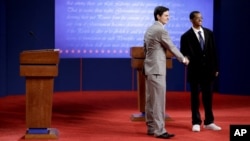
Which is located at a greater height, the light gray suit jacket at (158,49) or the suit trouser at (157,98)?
the light gray suit jacket at (158,49)

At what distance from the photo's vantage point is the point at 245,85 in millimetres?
9703

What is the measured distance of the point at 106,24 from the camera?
963 centimetres

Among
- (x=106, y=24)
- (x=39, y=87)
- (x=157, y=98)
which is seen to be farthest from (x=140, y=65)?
(x=106, y=24)

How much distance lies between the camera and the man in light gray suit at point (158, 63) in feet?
17.0

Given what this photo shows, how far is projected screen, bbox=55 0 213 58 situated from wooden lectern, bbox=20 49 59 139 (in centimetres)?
443

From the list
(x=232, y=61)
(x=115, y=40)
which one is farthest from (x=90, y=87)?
(x=232, y=61)

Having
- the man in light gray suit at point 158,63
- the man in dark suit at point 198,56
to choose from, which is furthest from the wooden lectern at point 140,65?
the man in light gray suit at point 158,63

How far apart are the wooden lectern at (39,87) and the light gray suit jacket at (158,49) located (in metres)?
1.01

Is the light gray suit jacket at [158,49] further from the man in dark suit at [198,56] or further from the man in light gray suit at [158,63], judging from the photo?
the man in dark suit at [198,56]

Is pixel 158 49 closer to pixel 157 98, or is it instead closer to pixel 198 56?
pixel 157 98

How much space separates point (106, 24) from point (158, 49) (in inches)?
179

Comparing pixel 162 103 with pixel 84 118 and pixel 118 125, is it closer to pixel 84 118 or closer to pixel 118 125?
pixel 118 125

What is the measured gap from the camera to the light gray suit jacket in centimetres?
517

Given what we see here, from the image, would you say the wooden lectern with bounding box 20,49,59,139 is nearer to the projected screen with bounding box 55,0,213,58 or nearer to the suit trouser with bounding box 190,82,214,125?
the suit trouser with bounding box 190,82,214,125
